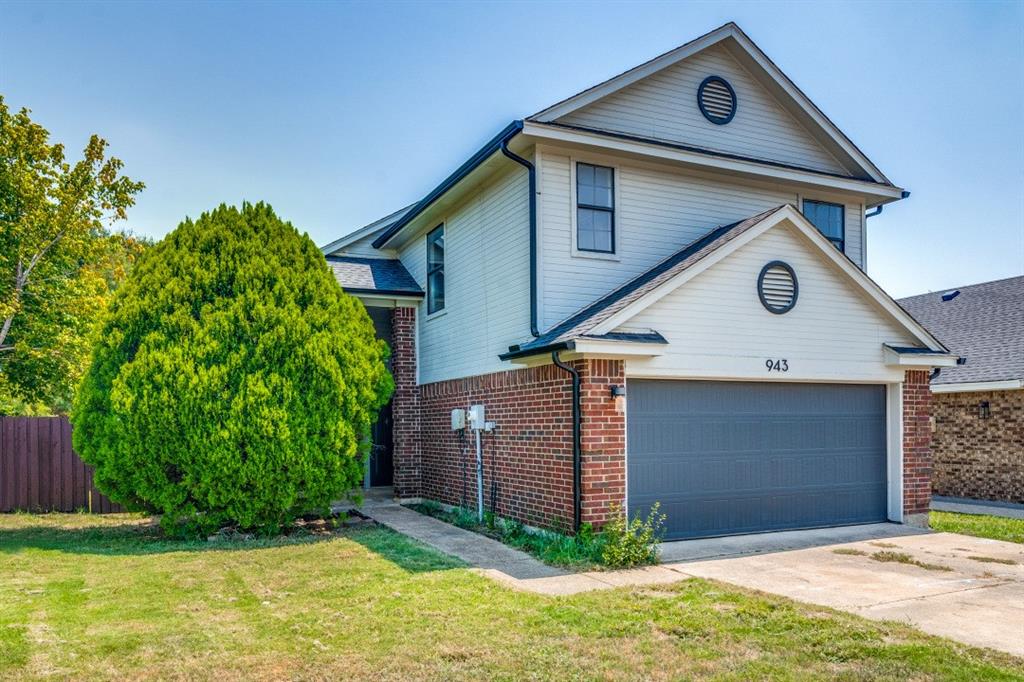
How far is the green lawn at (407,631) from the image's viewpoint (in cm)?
495

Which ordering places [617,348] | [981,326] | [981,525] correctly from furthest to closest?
[981,326], [981,525], [617,348]

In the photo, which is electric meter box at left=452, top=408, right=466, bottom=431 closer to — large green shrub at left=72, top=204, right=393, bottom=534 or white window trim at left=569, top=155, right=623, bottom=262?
large green shrub at left=72, top=204, right=393, bottom=534

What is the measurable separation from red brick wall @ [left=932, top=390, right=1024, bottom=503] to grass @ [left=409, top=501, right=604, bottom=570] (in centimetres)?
1031

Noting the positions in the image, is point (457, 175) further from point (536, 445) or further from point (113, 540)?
point (113, 540)

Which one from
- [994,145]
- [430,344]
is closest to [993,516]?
[994,145]

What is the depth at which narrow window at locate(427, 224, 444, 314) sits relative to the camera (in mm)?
13672

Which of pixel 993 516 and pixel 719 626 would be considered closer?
pixel 719 626

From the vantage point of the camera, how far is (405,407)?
14.2 metres

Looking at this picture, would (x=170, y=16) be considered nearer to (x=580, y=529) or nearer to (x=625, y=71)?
(x=625, y=71)

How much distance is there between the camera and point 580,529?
28.8 ft

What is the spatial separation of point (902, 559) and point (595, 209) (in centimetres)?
576

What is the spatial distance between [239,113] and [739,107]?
28.7ft

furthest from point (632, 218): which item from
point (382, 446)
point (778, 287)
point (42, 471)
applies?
point (42, 471)

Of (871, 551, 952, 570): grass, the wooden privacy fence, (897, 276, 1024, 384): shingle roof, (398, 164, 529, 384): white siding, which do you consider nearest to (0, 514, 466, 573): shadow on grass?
the wooden privacy fence
